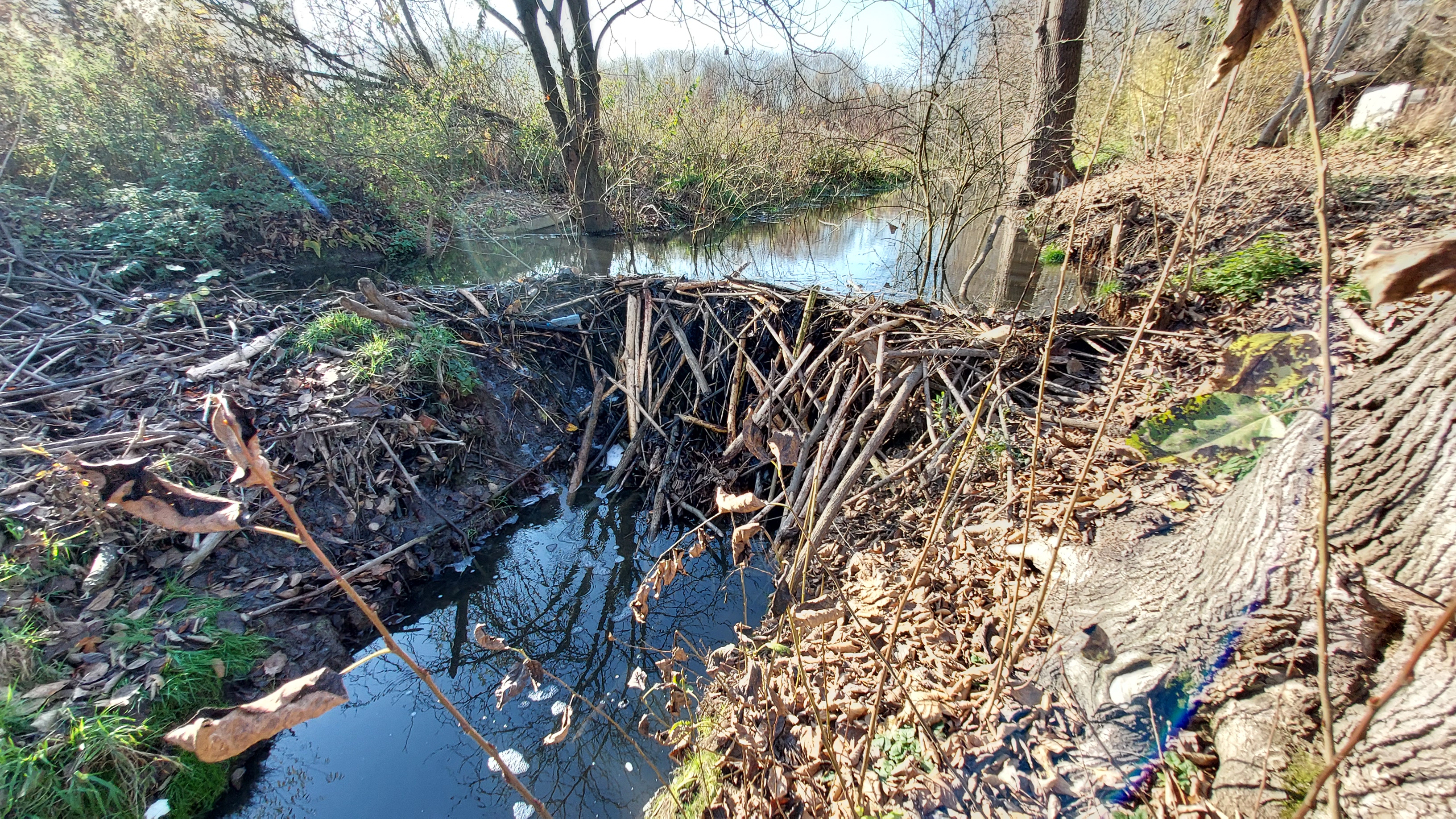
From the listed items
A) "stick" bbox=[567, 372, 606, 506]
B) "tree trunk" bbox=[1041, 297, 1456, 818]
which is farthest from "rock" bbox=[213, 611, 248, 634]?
"tree trunk" bbox=[1041, 297, 1456, 818]

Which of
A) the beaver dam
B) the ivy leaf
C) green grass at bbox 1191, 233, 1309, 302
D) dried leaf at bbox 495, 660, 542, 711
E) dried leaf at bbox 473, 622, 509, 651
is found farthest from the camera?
green grass at bbox 1191, 233, 1309, 302

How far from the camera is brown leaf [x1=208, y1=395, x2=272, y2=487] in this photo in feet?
2.56

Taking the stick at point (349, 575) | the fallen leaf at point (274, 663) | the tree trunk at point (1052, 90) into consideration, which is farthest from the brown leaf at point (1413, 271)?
the tree trunk at point (1052, 90)

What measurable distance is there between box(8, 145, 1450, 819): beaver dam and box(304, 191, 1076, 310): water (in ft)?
7.81

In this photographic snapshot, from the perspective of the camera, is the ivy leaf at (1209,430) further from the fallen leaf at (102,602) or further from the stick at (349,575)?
the fallen leaf at (102,602)

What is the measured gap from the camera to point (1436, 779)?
1229 mm

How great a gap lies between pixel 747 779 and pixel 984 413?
2.50 metres

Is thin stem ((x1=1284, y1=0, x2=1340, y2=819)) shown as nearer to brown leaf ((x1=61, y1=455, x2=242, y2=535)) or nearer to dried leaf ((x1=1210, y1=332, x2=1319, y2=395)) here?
brown leaf ((x1=61, y1=455, x2=242, y2=535))

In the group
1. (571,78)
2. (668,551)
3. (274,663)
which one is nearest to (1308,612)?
(668,551)

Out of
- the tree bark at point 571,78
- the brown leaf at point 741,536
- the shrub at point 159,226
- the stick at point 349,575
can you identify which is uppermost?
the tree bark at point 571,78

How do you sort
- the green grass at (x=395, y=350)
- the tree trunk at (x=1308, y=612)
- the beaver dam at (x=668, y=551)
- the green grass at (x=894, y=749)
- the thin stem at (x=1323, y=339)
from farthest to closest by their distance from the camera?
the green grass at (x=395, y=350) → the green grass at (x=894, y=749) → the beaver dam at (x=668, y=551) → the tree trunk at (x=1308, y=612) → the thin stem at (x=1323, y=339)

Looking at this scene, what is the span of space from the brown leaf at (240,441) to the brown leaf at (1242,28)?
1581 mm

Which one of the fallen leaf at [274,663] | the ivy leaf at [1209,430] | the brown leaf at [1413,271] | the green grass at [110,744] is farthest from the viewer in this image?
the fallen leaf at [274,663]

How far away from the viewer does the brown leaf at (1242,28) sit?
960 mm
